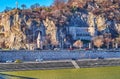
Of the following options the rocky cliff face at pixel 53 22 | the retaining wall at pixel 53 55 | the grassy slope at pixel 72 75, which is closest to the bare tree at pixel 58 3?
the rocky cliff face at pixel 53 22

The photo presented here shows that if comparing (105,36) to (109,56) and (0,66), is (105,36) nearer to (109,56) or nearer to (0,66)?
(109,56)

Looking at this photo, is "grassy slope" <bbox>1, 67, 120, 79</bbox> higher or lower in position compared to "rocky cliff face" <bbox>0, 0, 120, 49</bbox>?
lower

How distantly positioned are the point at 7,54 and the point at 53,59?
7.19 m

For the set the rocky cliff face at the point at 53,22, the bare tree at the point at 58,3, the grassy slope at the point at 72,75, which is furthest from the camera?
the bare tree at the point at 58,3

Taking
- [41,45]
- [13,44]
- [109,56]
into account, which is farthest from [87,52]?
[13,44]


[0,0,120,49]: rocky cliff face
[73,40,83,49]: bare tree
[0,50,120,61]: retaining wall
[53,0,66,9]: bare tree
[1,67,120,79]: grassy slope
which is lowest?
[1,67,120,79]: grassy slope

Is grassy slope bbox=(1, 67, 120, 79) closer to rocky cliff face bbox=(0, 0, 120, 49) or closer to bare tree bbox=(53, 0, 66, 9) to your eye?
rocky cliff face bbox=(0, 0, 120, 49)

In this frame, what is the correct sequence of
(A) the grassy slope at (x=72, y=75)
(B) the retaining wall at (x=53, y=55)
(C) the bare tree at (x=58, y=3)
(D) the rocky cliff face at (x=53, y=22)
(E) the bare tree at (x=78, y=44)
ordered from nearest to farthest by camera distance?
(A) the grassy slope at (x=72, y=75) < (B) the retaining wall at (x=53, y=55) < (E) the bare tree at (x=78, y=44) < (D) the rocky cliff face at (x=53, y=22) < (C) the bare tree at (x=58, y=3)

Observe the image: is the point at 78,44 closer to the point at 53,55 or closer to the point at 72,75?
the point at 53,55

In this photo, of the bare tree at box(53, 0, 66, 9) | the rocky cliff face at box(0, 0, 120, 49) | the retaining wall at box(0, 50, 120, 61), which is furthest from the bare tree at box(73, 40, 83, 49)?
the bare tree at box(53, 0, 66, 9)

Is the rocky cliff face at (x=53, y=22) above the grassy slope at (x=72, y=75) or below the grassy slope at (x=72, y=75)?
above

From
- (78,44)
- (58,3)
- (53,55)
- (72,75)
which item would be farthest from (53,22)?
(72,75)

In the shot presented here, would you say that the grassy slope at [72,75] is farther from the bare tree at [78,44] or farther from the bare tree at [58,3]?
the bare tree at [58,3]

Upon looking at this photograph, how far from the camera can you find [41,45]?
83.8 meters
